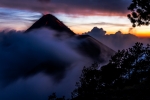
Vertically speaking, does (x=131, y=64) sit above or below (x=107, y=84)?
above

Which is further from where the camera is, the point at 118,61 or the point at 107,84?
the point at 118,61

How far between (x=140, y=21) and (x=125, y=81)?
20123 millimetres

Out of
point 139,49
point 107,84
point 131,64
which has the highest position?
point 139,49

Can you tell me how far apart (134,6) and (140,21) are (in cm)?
242

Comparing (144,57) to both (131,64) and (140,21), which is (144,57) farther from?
(140,21)

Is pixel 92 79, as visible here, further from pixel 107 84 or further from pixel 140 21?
pixel 140 21

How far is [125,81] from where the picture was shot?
48344 mm

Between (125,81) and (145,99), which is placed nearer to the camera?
(145,99)

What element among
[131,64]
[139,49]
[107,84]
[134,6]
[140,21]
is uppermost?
[134,6]

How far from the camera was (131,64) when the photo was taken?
176 feet

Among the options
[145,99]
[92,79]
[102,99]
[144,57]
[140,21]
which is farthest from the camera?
[92,79]

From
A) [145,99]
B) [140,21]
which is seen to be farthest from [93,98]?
[140,21]

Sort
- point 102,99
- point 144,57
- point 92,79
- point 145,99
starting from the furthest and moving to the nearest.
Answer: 1. point 92,79
2. point 144,57
3. point 102,99
4. point 145,99

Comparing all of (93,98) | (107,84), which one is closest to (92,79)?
(107,84)
